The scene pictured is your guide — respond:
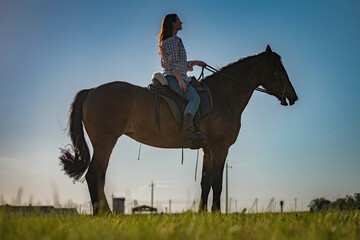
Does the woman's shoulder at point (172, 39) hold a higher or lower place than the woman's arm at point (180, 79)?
higher

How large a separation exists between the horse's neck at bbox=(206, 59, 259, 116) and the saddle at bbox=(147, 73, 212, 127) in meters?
0.50

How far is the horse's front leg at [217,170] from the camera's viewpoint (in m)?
7.66

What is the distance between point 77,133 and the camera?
7.48 meters

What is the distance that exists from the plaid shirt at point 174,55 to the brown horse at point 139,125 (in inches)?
30.3

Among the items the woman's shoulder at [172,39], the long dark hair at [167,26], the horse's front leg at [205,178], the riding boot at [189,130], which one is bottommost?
the horse's front leg at [205,178]

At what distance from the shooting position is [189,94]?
7621 mm

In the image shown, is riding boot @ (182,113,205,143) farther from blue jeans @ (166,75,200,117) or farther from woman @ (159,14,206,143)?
blue jeans @ (166,75,200,117)

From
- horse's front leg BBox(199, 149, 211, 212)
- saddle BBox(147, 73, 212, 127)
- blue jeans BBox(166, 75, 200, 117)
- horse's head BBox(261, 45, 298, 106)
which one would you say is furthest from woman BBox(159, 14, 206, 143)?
horse's head BBox(261, 45, 298, 106)

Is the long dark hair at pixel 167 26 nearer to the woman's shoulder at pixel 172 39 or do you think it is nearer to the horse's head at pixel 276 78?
the woman's shoulder at pixel 172 39

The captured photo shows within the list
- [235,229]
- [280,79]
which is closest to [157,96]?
[280,79]

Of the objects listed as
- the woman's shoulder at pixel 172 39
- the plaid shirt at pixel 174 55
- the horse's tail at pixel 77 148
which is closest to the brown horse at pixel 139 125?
the horse's tail at pixel 77 148

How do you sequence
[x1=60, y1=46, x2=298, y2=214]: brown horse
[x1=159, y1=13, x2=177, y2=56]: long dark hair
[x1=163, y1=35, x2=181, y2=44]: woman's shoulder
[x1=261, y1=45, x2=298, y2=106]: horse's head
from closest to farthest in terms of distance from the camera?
1. [x1=60, y1=46, x2=298, y2=214]: brown horse
2. [x1=163, y1=35, x2=181, y2=44]: woman's shoulder
3. [x1=159, y1=13, x2=177, y2=56]: long dark hair
4. [x1=261, y1=45, x2=298, y2=106]: horse's head

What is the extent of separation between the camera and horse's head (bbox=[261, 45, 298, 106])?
356 inches

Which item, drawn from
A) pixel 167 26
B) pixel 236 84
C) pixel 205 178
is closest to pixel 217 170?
pixel 205 178
